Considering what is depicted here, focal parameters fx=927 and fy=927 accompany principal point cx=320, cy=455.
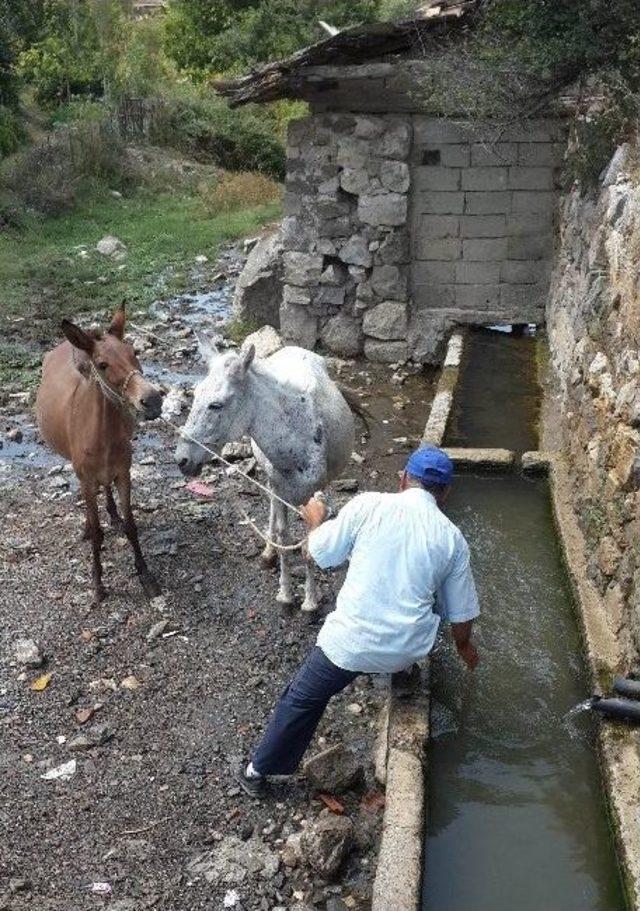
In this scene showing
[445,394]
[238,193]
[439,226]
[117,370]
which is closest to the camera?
[117,370]

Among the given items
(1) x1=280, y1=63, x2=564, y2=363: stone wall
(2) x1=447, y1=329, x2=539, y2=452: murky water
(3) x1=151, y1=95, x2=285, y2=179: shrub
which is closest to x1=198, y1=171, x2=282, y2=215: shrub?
(3) x1=151, y1=95, x2=285, y2=179: shrub

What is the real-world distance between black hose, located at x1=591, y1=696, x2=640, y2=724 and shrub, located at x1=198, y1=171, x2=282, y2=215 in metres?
16.5

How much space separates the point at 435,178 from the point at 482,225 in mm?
737

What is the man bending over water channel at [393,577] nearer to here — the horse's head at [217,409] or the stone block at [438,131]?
the horse's head at [217,409]

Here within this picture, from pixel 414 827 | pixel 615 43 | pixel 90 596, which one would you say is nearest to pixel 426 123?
pixel 615 43

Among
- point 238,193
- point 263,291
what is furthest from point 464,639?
point 238,193

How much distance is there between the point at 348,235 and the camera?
1033 centimetres

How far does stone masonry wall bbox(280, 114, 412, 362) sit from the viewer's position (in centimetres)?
988

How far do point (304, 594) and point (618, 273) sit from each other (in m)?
2.98

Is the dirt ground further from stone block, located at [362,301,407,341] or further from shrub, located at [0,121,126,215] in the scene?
shrub, located at [0,121,126,215]

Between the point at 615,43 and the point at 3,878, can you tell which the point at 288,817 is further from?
the point at 615,43

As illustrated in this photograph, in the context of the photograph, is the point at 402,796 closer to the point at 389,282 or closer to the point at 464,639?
the point at 464,639

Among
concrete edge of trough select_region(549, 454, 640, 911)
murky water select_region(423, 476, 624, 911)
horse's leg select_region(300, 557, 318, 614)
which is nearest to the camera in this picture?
concrete edge of trough select_region(549, 454, 640, 911)

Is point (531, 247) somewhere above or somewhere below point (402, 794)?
above
